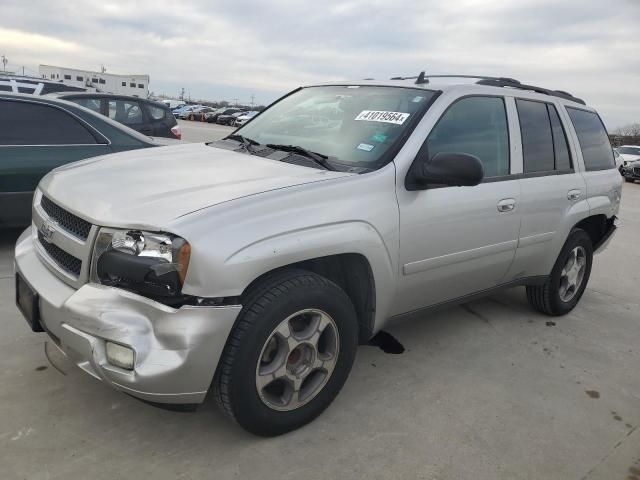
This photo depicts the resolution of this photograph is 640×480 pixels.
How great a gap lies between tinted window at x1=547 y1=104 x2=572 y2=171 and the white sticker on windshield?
154 cm

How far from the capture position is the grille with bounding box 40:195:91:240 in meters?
2.38

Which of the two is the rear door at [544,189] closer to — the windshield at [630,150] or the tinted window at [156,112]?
the tinted window at [156,112]

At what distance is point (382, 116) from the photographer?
124 inches

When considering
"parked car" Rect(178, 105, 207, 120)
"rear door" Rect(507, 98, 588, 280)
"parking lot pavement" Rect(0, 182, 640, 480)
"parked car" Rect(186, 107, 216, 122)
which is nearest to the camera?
"parking lot pavement" Rect(0, 182, 640, 480)

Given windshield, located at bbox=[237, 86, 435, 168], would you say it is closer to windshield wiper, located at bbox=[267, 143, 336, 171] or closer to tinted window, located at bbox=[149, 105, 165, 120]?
windshield wiper, located at bbox=[267, 143, 336, 171]

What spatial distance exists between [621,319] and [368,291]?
2956 millimetres

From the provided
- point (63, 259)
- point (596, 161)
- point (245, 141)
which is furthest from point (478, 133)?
point (63, 259)

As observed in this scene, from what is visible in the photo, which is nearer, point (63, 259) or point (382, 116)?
point (63, 259)

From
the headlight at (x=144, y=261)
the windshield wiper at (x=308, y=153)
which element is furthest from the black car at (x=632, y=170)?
the headlight at (x=144, y=261)

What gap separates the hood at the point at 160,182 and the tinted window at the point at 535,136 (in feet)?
5.36

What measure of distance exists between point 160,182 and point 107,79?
67.5m

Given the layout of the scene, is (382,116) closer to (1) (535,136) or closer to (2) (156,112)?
(1) (535,136)

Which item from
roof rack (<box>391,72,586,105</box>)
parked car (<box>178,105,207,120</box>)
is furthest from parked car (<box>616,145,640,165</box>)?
parked car (<box>178,105,207,120</box>)

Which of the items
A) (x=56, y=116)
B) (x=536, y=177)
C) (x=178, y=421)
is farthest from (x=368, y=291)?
(x=56, y=116)
